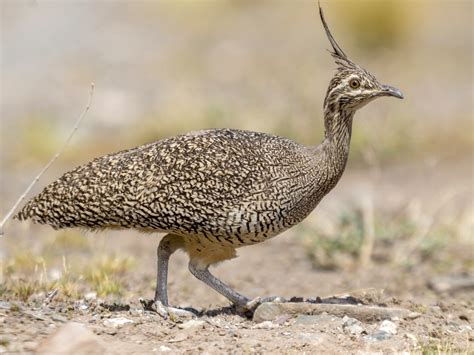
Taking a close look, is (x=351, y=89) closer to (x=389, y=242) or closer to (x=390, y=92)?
(x=390, y=92)

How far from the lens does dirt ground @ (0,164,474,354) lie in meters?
5.93

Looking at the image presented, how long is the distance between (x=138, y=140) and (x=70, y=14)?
36.9 feet

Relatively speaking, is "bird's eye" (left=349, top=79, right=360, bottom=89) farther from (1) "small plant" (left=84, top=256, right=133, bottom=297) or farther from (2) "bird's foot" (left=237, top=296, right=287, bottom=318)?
(1) "small plant" (left=84, top=256, right=133, bottom=297)

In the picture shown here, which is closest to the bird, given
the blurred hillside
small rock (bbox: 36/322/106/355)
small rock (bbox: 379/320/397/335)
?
small rock (bbox: 379/320/397/335)

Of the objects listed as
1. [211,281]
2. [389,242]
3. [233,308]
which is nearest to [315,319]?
[233,308]

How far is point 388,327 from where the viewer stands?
6.60m

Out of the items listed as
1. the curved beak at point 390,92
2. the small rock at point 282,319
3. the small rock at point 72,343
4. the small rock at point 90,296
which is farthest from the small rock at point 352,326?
the small rock at point 90,296

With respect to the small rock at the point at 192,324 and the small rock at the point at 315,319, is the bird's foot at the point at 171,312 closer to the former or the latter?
the small rock at the point at 192,324

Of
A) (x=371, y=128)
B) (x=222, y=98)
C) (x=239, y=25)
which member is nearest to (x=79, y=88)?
(x=222, y=98)

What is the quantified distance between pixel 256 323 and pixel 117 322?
3.78 feet

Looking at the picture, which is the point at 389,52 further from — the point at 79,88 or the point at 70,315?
the point at 70,315

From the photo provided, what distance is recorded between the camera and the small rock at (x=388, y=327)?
6.54 metres

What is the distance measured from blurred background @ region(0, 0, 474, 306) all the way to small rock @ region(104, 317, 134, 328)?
1.00 metres

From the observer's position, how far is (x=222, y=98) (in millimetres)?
18781
